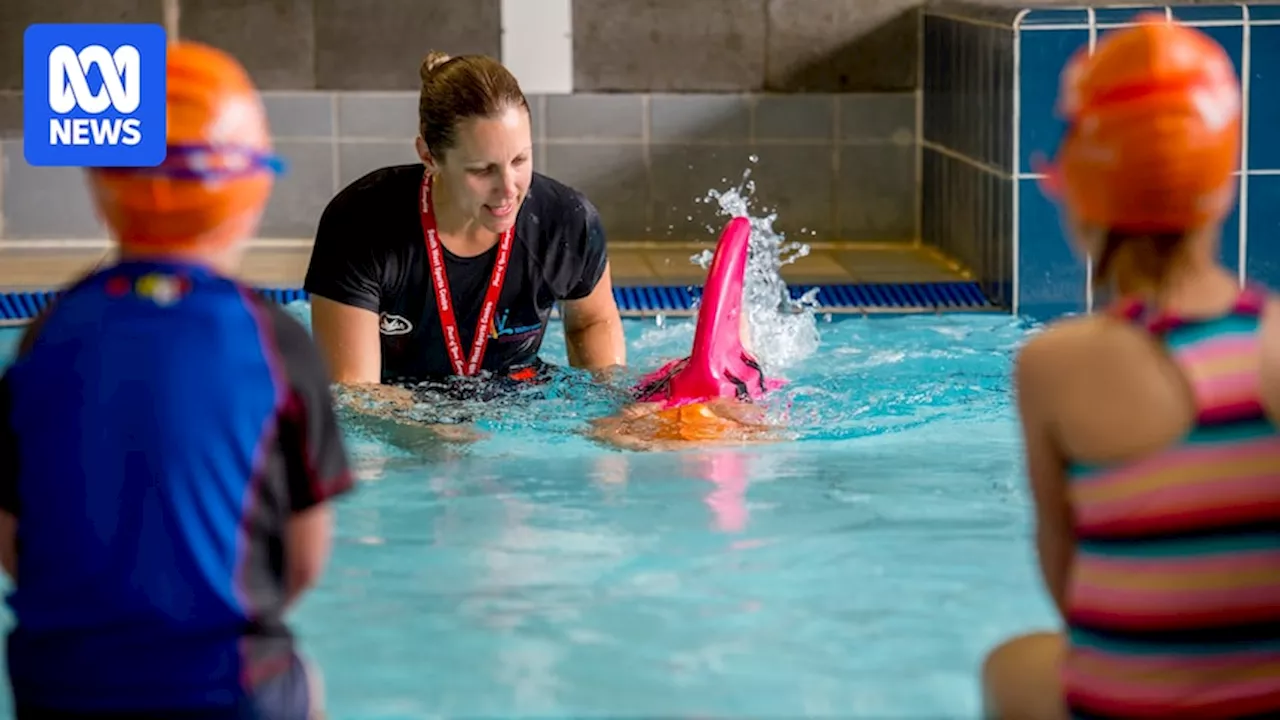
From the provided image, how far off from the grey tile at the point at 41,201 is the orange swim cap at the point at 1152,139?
268 inches

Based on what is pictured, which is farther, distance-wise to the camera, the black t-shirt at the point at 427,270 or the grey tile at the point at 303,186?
the grey tile at the point at 303,186

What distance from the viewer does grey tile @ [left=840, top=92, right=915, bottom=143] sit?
8.48m

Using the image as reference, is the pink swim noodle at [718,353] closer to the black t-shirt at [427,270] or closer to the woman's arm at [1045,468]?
the black t-shirt at [427,270]

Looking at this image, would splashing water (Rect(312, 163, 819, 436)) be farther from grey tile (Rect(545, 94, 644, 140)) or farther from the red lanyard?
grey tile (Rect(545, 94, 644, 140))

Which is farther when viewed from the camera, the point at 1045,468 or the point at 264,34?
the point at 264,34

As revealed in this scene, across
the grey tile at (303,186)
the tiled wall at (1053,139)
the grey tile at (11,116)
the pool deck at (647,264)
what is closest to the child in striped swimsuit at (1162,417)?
the tiled wall at (1053,139)

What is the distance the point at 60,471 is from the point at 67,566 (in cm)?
10

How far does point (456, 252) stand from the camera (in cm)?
468

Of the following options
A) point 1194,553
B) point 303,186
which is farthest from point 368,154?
point 1194,553

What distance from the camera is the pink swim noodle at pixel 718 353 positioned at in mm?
4672

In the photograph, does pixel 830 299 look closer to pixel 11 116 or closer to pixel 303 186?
pixel 303 186

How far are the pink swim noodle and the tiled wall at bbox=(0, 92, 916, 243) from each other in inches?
142

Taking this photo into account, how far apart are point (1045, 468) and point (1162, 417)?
158mm

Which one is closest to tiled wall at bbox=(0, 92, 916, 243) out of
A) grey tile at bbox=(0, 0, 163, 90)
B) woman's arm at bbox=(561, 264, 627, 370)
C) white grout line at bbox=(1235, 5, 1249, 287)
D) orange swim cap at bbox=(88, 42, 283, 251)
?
grey tile at bbox=(0, 0, 163, 90)
